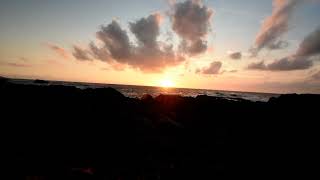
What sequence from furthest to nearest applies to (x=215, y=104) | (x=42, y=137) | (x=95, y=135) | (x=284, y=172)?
1. (x=215, y=104)
2. (x=95, y=135)
3. (x=42, y=137)
4. (x=284, y=172)

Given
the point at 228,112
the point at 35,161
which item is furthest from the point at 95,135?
the point at 228,112

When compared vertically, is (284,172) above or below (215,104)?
below

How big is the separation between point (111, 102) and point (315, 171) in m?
13.8

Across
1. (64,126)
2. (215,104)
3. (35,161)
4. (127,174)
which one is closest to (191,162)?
(127,174)

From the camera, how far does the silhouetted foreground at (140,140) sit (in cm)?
977

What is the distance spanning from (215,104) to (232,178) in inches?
619

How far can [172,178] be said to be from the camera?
357 inches

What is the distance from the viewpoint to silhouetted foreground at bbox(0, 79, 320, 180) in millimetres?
9773

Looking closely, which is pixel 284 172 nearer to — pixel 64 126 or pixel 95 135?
pixel 95 135

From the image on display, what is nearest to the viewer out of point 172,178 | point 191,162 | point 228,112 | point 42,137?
point 172,178

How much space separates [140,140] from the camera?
545 inches

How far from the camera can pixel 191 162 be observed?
443 inches

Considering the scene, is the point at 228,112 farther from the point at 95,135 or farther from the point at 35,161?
the point at 35,161

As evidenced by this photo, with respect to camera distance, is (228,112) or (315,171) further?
(228,112)
